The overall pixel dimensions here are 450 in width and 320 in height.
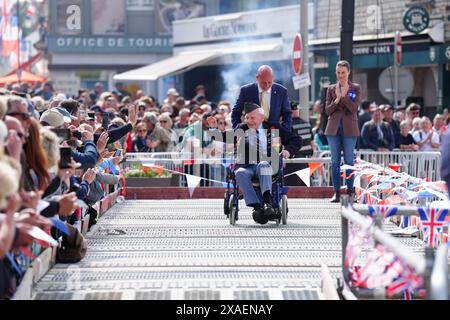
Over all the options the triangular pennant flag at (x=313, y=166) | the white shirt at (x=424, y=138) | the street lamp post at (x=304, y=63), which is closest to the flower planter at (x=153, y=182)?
the triangular pennant flag at (x=313, y=166)

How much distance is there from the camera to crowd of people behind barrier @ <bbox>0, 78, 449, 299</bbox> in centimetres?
747

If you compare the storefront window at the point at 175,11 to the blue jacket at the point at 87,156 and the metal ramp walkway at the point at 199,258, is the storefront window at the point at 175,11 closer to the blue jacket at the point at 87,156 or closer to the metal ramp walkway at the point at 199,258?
the metal ramp walkway at the point at 199,258

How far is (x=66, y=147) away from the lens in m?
9.78

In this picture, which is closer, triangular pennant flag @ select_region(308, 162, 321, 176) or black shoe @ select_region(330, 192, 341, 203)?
black shoe @ select_region(330, 192, 341, 203)

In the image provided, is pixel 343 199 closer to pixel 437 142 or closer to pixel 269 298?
pixel 269 298

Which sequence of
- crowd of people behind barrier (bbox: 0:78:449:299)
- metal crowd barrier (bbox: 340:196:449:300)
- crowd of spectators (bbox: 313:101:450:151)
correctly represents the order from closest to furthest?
metal crowd barrier (bbox: 340:196:449:300) < crowd of people behind barrier (bbox: 0:78:449:299) < crowd of spectators (bbox: 313:101:450:151)

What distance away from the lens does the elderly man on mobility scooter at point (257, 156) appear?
13.3 m

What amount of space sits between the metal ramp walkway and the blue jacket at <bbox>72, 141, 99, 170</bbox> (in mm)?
765

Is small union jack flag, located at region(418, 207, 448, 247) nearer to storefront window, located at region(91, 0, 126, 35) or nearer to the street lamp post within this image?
the street lamp post

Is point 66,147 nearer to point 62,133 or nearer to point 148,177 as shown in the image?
point 62,133

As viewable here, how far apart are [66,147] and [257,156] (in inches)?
161

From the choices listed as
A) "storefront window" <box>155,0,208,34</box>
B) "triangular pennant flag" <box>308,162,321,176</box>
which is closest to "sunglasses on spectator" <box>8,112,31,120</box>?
"triangular pennant flag" <box>308,162,321,176</box>

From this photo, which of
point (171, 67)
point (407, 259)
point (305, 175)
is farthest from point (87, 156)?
point (171, 67)
